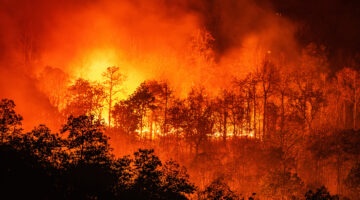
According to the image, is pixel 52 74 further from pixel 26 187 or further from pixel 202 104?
pixel 26 187

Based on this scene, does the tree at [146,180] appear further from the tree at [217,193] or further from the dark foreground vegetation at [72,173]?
the tree at [217,193]

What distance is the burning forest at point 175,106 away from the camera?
19391 mm

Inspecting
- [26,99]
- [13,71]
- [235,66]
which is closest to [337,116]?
[235,66]

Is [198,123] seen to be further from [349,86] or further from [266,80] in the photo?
[349,86]

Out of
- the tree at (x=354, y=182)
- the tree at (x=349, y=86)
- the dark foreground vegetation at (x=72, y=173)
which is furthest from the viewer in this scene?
the tree at (x=349, y=86)

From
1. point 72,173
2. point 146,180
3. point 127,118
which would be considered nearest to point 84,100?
point 127,118

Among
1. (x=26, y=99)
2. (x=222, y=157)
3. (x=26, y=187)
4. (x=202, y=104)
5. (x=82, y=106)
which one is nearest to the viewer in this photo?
(x=26, y=187)

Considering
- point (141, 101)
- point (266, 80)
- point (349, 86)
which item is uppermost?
point (266, 80)

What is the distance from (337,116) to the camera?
A: 186 ft

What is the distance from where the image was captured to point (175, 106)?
44375 mm

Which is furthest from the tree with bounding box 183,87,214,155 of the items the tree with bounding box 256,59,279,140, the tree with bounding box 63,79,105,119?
the tree with bounding box 63,79,105,119

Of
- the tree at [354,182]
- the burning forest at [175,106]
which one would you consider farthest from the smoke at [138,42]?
the tree at [354,182]

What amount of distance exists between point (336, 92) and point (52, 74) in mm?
33813

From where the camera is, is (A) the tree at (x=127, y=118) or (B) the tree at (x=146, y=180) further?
(A) the tree at (x=127, y=118)
